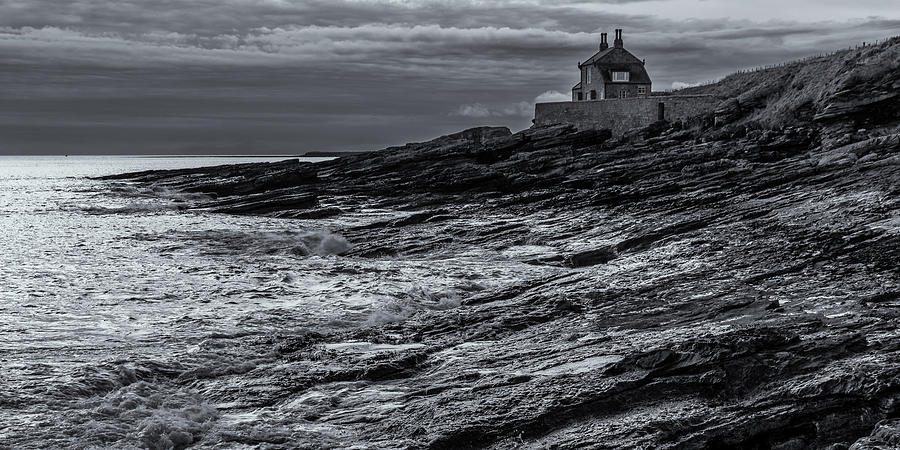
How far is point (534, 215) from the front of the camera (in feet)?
105

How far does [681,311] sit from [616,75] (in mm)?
61886

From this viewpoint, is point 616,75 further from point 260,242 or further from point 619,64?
point 260,242

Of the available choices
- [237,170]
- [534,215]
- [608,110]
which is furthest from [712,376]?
[237,170]

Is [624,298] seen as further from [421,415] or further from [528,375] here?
[421,415]

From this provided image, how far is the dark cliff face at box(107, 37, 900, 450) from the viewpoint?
9547mm

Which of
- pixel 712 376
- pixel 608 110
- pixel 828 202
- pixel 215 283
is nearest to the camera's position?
pixel 712 376

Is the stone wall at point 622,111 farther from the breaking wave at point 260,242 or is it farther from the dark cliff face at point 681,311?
the breaking wave at point 260,242

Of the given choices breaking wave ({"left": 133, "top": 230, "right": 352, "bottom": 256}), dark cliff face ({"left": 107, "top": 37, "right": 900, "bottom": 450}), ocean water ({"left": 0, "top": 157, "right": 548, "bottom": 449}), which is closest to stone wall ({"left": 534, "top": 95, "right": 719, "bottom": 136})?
dark cliff face ({"left": 107, "top": 37, "right": 900, "bottom": 450})

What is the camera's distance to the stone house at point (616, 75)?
242ft

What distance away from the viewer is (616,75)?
7381cm

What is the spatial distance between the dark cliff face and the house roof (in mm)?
38390

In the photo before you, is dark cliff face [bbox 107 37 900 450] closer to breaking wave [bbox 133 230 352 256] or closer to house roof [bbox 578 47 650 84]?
A: breaking wave [bbox 133 230 352 256]

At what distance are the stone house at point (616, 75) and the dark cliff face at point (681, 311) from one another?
38.0 m

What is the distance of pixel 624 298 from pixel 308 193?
3366cm
